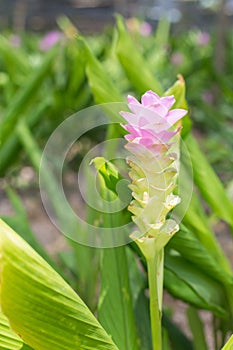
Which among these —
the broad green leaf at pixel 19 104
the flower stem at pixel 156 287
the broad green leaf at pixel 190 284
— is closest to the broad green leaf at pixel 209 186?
the broad green leaf at pixel 190 284

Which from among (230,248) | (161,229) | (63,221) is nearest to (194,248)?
(161,229)

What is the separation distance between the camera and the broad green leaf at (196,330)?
909 mm

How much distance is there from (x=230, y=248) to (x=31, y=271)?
175cm

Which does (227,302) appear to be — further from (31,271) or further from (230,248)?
(230,248)

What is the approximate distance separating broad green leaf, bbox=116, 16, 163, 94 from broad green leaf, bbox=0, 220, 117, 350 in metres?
0.46

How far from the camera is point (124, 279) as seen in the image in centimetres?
75

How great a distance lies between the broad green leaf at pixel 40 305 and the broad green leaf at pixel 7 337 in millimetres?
30

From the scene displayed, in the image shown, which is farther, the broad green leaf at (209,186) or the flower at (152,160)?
the broad green leaf at (209,186)

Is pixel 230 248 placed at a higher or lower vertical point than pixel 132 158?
lower

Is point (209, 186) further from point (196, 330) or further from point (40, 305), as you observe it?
point (40, 305)

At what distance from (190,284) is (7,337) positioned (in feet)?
0.97

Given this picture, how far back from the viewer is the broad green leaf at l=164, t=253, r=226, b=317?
81cm

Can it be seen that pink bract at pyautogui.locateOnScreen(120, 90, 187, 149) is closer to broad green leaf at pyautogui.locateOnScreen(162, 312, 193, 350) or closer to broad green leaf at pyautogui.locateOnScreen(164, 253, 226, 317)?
broad green leaf at pyautogui.locateOnScreen(164, 253, 226, 317)

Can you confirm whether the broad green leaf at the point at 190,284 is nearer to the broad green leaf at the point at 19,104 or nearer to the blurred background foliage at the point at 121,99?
the blurred background foliage at the point at 121,99
